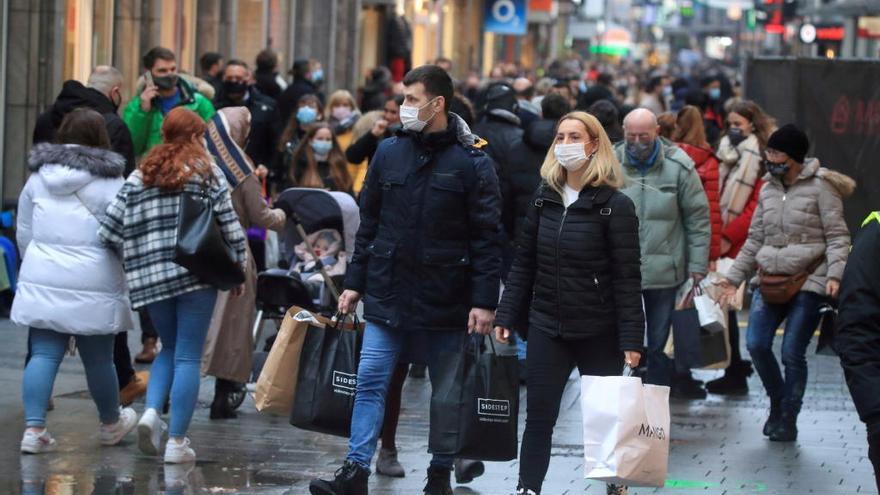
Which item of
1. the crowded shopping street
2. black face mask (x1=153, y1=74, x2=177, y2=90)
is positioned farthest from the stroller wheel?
black face mask (x1=153, y1=74, x2=177, y2=90)

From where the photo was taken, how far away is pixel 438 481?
833 centimetres

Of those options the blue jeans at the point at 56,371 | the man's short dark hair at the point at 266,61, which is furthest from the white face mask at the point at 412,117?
the man's short dark hair at the point at 266,61

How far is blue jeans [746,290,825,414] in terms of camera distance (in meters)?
10.6

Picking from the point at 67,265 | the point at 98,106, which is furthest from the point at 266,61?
the point at 67,265

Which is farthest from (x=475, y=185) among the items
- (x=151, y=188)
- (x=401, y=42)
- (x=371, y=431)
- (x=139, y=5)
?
(x=401, y=42)

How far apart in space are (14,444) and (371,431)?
7.12 ft

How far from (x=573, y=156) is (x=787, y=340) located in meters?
3.35

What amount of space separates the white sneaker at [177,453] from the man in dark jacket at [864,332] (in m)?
3.92

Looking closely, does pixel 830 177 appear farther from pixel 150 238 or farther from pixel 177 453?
pixel 177 453

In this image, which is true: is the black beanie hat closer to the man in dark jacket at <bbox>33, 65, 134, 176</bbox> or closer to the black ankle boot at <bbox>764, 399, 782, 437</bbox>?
the black ankle boot at <bbox>764, 399, 782, 437</bbox>

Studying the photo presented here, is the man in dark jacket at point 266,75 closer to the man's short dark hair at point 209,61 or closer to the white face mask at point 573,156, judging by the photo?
the man's short dark hair at point 209,61

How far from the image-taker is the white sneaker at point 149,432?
349 inches

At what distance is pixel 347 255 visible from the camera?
11.2m

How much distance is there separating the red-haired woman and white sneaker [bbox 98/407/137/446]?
13.2 inches
